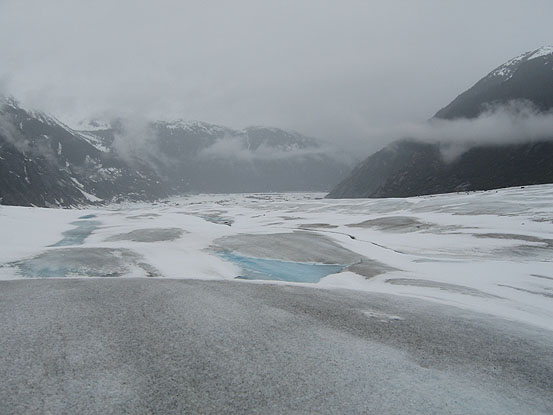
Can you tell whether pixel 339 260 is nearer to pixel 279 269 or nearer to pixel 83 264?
pixel 279 269

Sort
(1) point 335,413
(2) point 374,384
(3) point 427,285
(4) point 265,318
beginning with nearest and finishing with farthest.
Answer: (1) point 335,413, (2) point 374,384, (4) point 265,318, (3) point 427,285

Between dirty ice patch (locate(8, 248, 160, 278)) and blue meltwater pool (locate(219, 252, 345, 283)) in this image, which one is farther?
blue meltwater pool (locate(219, 252, 345, 283))

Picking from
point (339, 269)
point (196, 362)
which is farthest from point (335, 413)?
point (339, 269)

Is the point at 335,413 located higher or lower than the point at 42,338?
lower

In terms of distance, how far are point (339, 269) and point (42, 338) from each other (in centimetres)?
1335

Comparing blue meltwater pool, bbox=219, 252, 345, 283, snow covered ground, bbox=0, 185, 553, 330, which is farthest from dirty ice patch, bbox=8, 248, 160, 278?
blue meltwater pool, bbox=219, 252, 345, 283

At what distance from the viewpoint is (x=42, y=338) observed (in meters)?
5.34

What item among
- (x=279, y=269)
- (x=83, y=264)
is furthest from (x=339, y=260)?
(x=83, y=264)

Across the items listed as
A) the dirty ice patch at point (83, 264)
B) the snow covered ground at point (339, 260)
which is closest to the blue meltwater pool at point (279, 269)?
the snow covered ground at point (339, 260)

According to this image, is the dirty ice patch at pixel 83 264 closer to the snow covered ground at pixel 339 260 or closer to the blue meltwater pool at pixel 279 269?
the snow covered ground at pixel 339 260

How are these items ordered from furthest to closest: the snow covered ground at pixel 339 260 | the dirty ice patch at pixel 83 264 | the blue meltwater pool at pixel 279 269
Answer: the blue meltwater pool at pixel 279 269 < the dirty ice patch at pixel 83 264 < the snow covered ground at pixel 339 260

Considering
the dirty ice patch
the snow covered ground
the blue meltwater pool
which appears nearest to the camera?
the snow covered ground

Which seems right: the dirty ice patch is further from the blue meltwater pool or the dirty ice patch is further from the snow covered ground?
the blue meltwater pool

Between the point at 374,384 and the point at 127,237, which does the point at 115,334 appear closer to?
the point at 374,384
